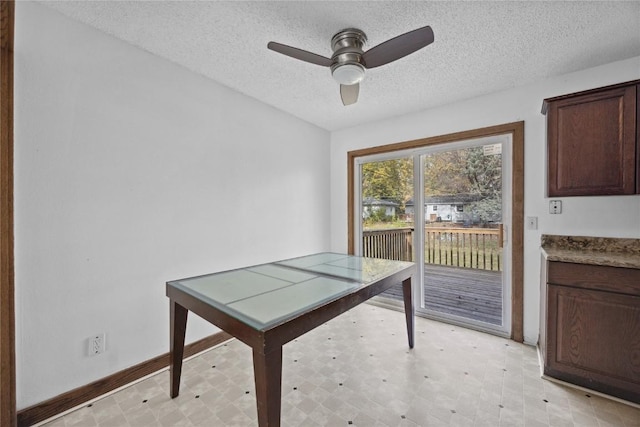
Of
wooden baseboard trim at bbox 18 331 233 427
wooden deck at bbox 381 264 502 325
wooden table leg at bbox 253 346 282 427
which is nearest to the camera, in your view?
wooden table leg at bbox 253 346 282 427

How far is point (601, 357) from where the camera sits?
5.81 feet

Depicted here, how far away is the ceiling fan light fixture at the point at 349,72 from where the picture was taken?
1706 millimetres

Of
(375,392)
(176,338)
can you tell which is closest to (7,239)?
(176,338)

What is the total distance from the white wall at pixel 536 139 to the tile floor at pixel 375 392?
800 millimetres

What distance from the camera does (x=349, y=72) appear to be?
68.2 inches

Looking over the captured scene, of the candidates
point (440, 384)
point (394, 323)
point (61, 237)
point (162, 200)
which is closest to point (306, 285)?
point (440, 384)

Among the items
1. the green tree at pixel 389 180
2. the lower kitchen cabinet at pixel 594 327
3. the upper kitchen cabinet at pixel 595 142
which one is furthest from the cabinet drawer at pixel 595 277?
the green tree at pixel 389 180

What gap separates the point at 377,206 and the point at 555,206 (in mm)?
1865

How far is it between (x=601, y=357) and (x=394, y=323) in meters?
1.60

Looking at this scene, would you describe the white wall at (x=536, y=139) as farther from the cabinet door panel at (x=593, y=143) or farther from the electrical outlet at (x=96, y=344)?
the electrical outlet at (x=96, y=344)

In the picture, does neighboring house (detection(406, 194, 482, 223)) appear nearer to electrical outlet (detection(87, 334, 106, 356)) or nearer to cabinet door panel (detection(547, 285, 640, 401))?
cabinet door panel (detection(547, 285, 640, 401))

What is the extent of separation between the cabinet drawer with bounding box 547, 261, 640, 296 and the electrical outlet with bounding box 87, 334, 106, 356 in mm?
3115

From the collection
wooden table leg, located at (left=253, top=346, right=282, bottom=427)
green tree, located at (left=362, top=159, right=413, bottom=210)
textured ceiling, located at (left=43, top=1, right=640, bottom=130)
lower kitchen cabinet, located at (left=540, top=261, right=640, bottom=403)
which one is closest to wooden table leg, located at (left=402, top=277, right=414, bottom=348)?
lower kitchen cabinet, located at (left=540, top=261, right=640, bottom=403)

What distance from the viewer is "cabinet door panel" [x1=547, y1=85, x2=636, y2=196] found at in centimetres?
188
